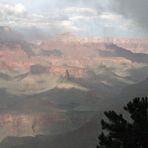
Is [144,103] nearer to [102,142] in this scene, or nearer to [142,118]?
[142,118]

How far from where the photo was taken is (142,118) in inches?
1017

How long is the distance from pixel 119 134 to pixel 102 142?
3.43ft

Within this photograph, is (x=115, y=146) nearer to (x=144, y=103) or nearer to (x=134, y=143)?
(x=134, y=143)

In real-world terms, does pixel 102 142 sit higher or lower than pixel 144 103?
lower

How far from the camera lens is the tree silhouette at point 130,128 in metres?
25.3

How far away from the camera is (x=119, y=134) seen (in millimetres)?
25906

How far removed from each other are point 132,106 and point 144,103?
0.70m

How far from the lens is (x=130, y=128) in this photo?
83.9 ft

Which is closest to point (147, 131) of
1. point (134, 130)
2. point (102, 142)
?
point (134, 130)

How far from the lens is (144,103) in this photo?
1032 inches

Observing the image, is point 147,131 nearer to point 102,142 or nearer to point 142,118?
point 142,118

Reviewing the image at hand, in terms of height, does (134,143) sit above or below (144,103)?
below

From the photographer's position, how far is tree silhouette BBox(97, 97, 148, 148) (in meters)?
25.3

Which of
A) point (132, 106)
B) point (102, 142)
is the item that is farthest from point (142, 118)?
point (102, 142)
